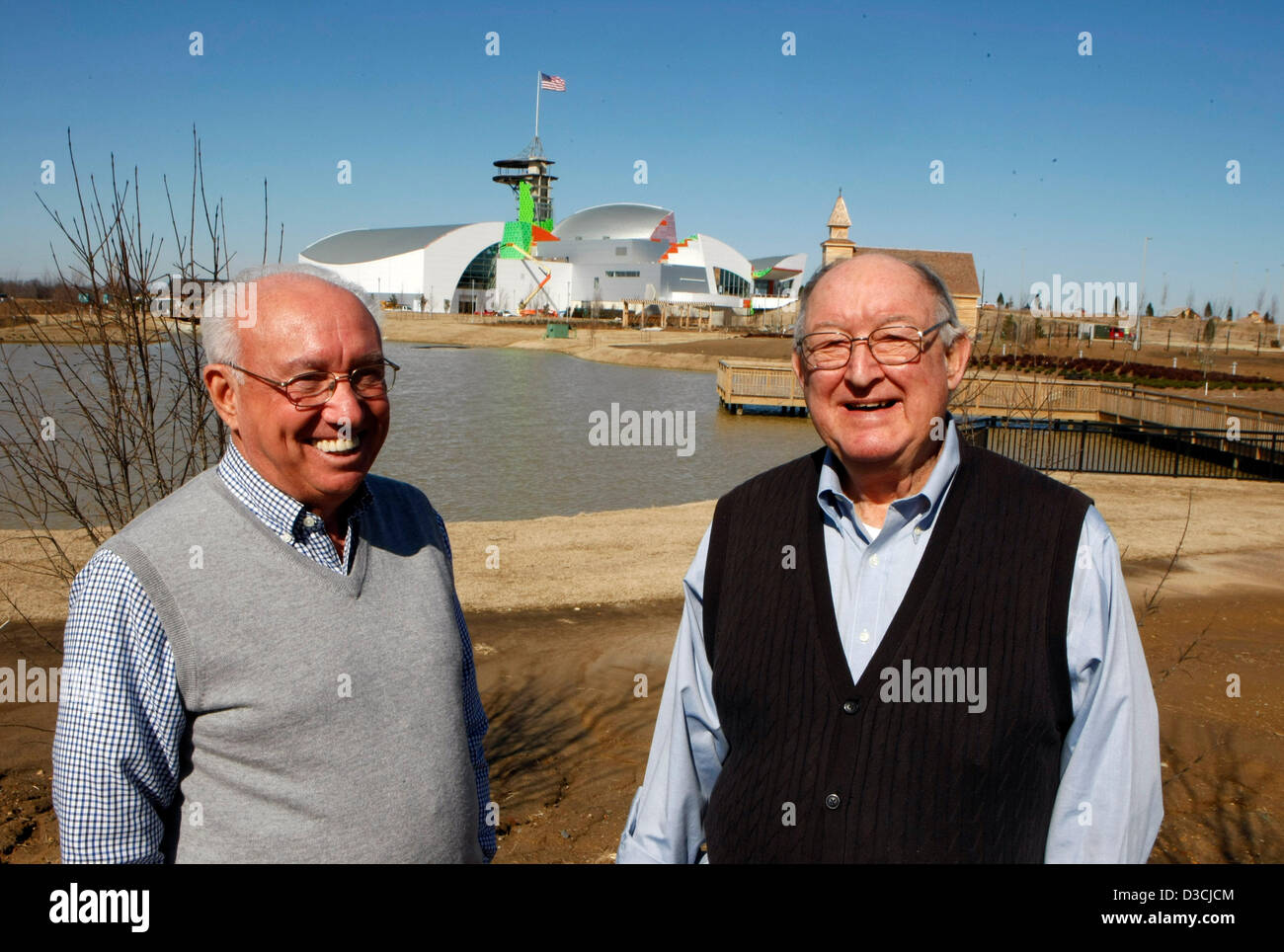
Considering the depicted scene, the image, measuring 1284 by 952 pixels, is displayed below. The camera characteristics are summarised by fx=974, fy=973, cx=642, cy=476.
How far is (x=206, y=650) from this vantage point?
1.83 m

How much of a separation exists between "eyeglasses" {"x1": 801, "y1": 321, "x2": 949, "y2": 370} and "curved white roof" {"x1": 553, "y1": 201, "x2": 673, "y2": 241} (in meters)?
109

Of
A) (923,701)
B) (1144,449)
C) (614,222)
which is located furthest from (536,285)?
(923,701)

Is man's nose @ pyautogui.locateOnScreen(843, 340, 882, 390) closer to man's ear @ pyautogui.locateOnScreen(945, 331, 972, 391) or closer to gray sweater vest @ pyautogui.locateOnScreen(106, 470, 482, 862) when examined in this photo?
man's ear @ pyautogui.locateOnScreen(945, 331, 972, 391)

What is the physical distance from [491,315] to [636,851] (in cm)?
9797

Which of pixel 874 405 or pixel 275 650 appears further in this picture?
pixel 874 405

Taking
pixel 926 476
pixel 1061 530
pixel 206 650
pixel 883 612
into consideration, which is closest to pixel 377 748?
pixel 206 650

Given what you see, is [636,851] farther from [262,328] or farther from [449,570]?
[262,328]

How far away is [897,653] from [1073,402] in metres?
30.4

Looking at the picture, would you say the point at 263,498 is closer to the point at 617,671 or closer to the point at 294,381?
the point at 294,381

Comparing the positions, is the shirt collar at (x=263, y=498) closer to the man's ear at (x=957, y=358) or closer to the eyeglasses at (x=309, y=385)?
the eyeglasses at (x=309, y=385)

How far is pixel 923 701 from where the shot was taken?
1857 mm

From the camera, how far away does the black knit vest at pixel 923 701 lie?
1.86 meters

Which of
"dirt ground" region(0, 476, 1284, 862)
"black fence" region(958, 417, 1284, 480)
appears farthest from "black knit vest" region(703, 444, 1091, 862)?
"black fence" region(958, 417, 1284, 480)

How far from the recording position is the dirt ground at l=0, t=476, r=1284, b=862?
4.90 m
